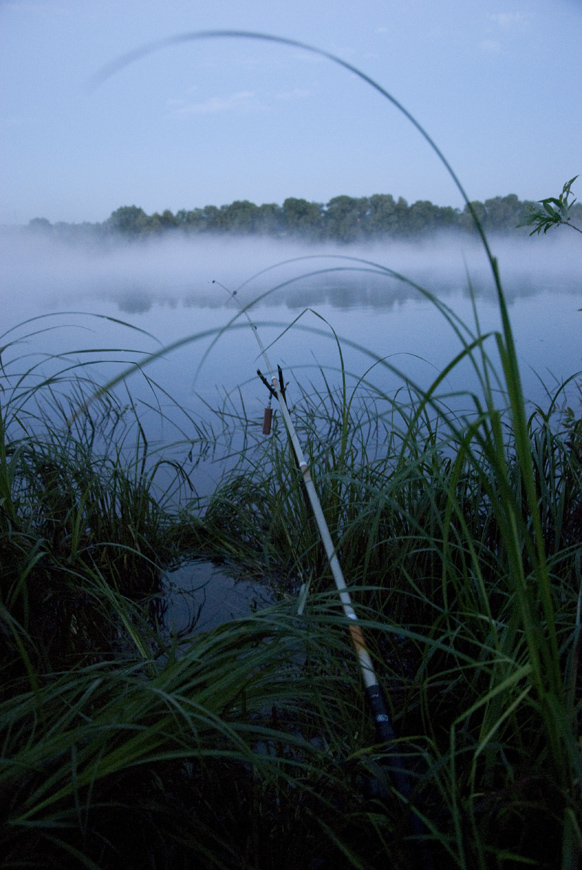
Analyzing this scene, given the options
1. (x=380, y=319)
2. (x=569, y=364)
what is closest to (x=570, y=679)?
(x=569, y=364)

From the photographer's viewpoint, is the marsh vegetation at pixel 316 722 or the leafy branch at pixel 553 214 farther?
the leafy branch at pixel 553 214

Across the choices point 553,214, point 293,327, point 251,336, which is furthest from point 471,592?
point 251,336

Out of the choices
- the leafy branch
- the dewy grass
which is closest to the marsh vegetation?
the dewy grass

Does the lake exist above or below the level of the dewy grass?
above

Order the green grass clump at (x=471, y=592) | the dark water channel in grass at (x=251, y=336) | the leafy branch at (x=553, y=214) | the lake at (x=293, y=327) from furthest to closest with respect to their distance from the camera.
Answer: the lake at (x=293, y=327) < the dark water channel in grass at (x=251, y=336) < the leafy branch at (x=553, y=214) < the green grass clump at (x=471, y=592)

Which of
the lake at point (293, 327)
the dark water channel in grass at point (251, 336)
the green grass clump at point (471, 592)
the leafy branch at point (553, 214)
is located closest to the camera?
the green grass clump at point (471, 592)

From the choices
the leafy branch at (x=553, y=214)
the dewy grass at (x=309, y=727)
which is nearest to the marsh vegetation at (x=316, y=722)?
the dewy grass at (x=309, y=727)

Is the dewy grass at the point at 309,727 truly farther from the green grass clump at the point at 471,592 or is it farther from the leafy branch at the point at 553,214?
the leafy branch at the point at 553,214

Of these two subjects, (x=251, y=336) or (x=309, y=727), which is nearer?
(x=309, y=727)

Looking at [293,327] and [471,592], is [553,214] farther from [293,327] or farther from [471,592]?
[293,327]

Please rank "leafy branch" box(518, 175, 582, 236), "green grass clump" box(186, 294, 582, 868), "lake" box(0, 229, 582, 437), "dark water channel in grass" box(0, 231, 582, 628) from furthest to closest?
"lake" box(0, 229, 582, 437), "dark water channel in grass" box(0, 231, 582, 628), "leafy branch" box(518, 175, 582, 236), "green grass clump" box(186, 294, 582, 868)

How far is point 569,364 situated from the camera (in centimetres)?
313

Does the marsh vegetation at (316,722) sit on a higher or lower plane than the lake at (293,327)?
lower

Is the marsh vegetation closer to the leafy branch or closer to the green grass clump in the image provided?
the green grass clump
